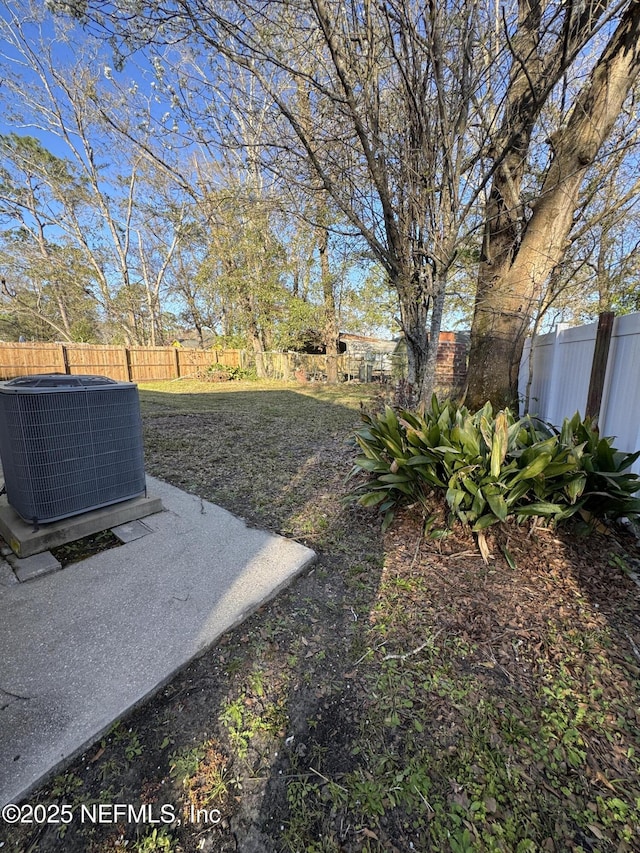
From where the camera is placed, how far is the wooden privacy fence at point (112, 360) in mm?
13938

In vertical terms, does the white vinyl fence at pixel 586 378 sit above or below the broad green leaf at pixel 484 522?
above

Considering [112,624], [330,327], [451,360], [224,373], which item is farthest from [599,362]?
[224,373]

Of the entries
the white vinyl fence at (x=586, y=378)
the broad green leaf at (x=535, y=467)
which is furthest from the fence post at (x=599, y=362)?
the broad green leaf at (x=535, y=467)

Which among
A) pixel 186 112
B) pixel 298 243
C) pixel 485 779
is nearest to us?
pixel 485 779

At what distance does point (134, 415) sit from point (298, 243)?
13.0 metres

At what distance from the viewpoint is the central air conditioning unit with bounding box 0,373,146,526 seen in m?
2.12

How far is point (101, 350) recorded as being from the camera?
15.2 meters

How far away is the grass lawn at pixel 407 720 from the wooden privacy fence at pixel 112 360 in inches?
638

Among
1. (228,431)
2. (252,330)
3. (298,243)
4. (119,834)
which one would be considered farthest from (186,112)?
(252,330)

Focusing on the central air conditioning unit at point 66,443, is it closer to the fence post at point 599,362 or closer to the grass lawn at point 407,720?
the grass lawn at point 407,720

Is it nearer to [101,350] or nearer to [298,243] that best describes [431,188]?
[298,243]

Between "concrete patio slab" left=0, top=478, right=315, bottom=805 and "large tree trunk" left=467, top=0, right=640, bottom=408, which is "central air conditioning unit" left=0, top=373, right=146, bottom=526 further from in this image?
"large tree trunk" left=467, top=0, right=640, bottom=408

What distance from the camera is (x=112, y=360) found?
15.5m

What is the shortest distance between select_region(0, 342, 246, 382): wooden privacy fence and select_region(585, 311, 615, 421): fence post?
52.5 feet
